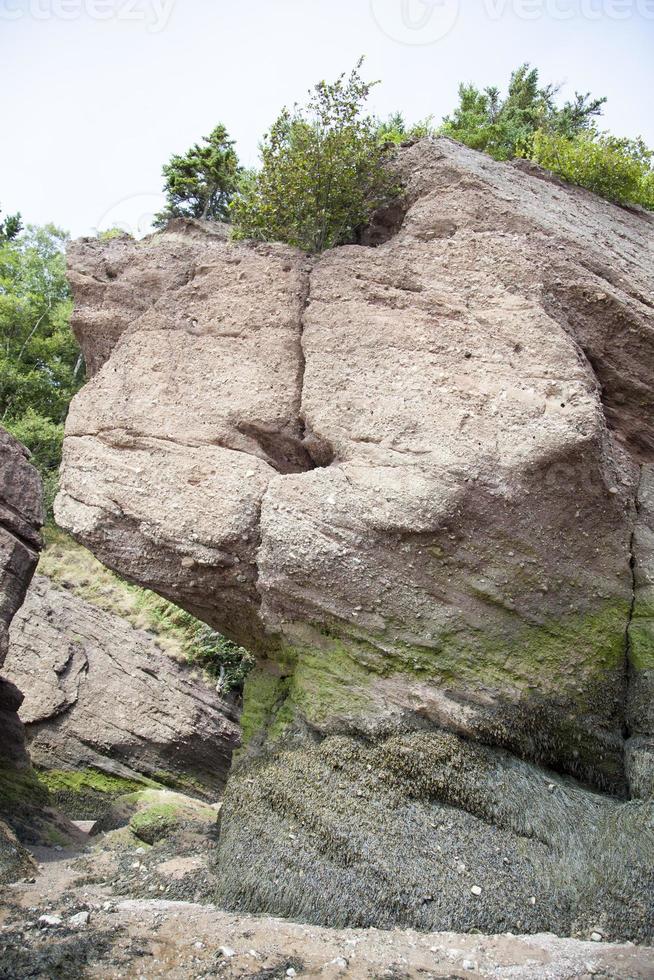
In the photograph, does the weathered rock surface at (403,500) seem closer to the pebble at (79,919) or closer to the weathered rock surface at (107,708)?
the pebble at (79,919)

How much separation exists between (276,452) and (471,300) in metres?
2.76

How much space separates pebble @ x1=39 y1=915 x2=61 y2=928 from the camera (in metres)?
5.45

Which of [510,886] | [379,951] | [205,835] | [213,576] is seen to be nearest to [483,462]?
[213,576]

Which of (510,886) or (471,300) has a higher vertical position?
(471,300)

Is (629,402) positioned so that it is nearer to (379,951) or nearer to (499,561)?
(499,561)

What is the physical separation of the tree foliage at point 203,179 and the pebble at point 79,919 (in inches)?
502

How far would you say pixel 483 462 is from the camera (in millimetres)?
6945

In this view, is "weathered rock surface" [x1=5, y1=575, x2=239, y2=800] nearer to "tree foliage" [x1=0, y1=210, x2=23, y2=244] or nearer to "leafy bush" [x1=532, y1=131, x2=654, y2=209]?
"leafy bush" [x1=532, y1=131, x2=654, y2=209]

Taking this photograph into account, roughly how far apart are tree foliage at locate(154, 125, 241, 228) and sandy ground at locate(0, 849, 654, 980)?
1280 cm

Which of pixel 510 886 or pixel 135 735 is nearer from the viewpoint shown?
pixel 510 886

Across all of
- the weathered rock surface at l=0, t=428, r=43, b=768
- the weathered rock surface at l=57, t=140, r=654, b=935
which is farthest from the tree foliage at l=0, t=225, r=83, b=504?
the weathered rock surface at l=57, t=140, r=654, b=935

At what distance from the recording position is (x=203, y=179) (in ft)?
52.5

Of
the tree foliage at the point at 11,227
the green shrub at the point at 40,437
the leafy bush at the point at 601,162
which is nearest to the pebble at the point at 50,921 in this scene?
the leafy bush at the point at 601,162

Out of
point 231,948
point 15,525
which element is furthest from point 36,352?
point 231,948
